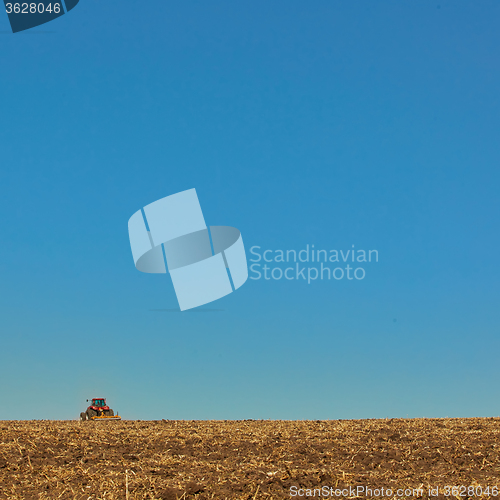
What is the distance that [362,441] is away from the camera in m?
16.1

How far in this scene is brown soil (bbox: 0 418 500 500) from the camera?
12.5m

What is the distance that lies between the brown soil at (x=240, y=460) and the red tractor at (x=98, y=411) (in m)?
12.9

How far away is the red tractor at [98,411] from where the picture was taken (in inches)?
1227

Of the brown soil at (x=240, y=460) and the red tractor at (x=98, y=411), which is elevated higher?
the red tractor at (x=98, y=411)

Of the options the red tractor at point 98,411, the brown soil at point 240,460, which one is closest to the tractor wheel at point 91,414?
the red tractor at point 98,411

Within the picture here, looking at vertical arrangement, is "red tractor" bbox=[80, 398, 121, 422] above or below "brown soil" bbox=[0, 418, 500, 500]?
above

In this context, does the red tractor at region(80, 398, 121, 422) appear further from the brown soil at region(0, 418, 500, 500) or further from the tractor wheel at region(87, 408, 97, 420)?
the brown soil at region(0, 418, 500, 500)

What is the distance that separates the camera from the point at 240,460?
1442 cm

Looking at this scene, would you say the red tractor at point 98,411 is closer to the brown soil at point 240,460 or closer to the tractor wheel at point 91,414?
the tractor wheel at point 91,414

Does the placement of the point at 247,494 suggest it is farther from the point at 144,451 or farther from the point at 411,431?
the point at 411,431

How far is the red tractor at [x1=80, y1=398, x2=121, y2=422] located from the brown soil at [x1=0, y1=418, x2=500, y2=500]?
1288cm

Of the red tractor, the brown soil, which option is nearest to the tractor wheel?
the red tractor

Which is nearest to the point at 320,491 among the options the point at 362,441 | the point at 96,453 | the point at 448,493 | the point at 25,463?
the point at 448,493

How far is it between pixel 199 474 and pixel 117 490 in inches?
77.4
